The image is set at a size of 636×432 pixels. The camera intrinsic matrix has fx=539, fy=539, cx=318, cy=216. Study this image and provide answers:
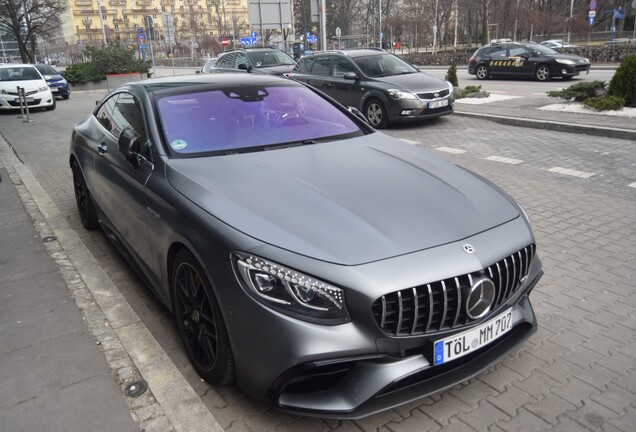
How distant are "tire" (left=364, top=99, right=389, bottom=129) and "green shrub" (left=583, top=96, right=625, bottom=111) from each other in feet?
14.6

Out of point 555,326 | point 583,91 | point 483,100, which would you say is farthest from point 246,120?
point 483,100

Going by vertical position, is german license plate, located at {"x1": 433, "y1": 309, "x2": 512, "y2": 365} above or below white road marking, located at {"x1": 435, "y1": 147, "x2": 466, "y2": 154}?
above

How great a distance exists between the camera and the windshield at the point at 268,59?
53.4 feet

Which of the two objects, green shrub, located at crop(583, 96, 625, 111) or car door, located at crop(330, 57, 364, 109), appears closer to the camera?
green shrub, located at crop(583, 96, 625, 111)

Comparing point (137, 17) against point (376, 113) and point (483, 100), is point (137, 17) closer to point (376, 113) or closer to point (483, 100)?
point (483, 100)

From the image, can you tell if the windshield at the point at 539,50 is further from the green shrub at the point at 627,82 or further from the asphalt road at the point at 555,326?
the asphalt road at the point at 555,326

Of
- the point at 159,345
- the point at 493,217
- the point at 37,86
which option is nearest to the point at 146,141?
the point at 159,345

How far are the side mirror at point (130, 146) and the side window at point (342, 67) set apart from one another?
9.17 m

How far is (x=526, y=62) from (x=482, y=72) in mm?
2390

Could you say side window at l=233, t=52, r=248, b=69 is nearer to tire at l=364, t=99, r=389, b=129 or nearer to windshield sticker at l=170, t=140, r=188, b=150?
tire at l=364, t=99, r=389, b=129

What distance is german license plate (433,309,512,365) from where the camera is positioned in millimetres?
2391

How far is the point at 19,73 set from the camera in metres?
19.2

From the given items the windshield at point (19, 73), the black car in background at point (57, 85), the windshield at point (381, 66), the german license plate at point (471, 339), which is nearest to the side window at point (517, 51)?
the windshield at point (381, 66)

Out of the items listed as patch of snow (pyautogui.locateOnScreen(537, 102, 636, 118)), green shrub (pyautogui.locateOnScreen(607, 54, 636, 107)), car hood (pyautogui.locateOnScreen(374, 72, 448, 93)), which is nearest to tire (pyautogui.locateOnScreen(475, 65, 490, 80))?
patch of snow (pyautogui.locateOnScreen(537, 102, 636, 118))
